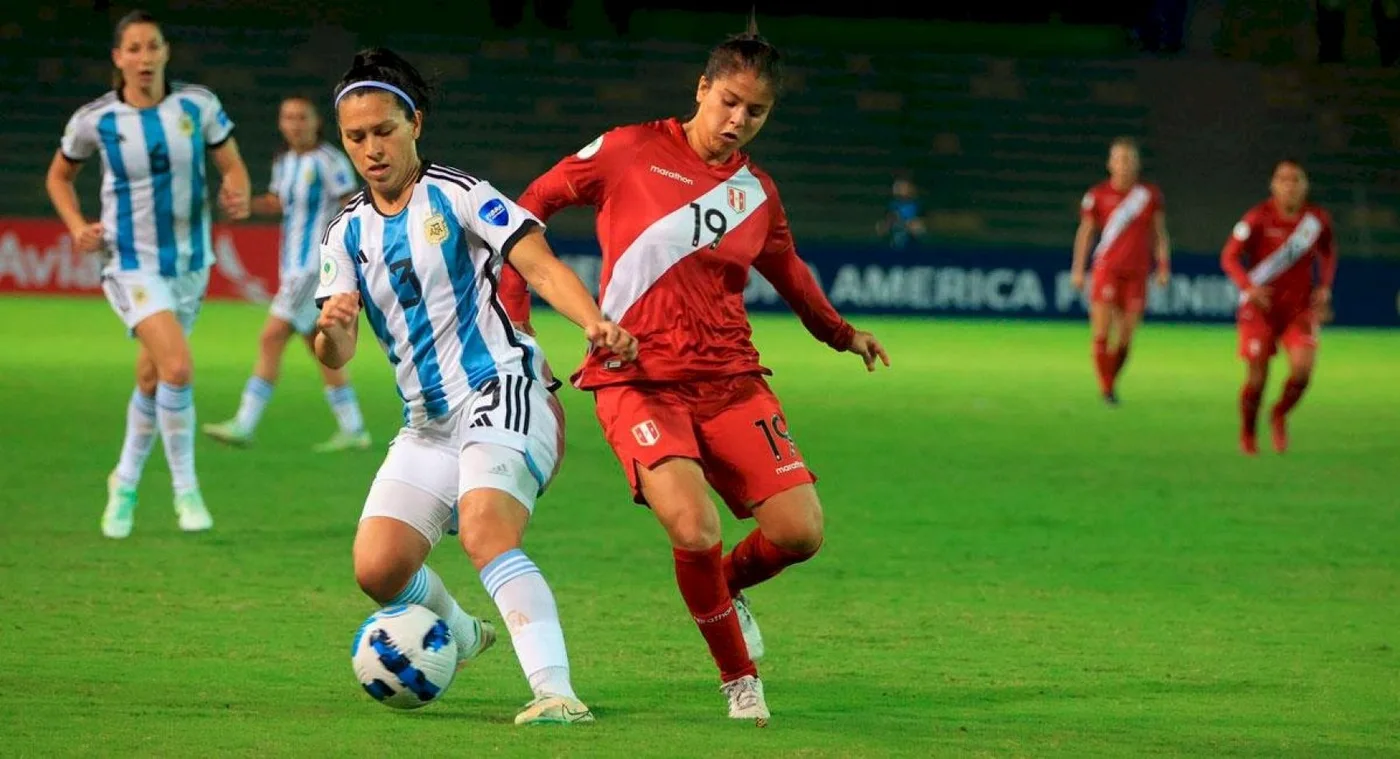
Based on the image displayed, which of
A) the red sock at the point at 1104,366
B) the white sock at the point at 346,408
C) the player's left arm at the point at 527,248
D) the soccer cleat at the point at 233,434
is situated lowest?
the red sock at the point at 1104,366

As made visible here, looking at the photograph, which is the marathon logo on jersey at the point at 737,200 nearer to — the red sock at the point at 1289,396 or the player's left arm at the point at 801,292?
the player's left arm at the point at 801,292

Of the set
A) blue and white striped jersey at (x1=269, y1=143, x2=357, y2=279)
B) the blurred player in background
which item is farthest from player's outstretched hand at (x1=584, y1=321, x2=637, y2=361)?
blue and white striped jersey at (x1=269, y1=143, x2=357, y2=279)

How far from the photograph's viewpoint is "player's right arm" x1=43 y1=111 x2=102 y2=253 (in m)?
9.45

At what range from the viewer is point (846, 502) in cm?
1126

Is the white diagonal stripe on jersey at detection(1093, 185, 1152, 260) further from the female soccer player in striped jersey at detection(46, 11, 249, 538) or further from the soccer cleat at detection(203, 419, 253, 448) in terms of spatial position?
the female soccer player in striped jersey at detection(46, 11, 249, 538)

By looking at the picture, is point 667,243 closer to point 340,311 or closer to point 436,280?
point 436,280

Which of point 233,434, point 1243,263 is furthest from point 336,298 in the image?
point 1243,263

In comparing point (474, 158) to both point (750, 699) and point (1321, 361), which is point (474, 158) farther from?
A: point (750, 699)

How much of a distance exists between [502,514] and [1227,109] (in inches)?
1204

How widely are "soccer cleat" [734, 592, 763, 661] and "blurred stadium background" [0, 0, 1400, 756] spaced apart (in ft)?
0.41

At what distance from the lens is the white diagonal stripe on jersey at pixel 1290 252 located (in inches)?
567

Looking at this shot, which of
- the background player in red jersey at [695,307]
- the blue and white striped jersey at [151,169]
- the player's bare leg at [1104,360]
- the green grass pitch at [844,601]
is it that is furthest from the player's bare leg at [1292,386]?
the background player in red jersey at [695,307]

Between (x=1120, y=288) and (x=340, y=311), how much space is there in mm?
13549

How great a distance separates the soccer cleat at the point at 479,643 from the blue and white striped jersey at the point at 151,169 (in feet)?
12.5
